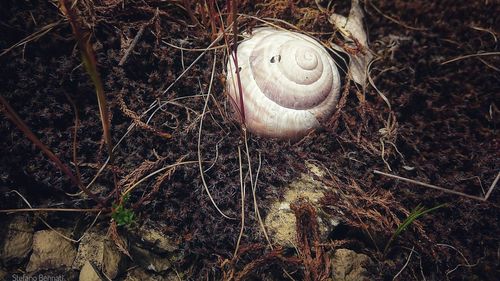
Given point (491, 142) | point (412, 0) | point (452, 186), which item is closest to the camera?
point (452, 186)

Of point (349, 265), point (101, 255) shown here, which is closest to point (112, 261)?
point (101, 255)

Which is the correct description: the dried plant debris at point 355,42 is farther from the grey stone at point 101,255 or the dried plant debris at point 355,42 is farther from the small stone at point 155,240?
the grey stone at point 101,255

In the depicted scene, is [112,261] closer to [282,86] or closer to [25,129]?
[25,129]

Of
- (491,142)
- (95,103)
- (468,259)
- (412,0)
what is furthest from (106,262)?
(412,0)

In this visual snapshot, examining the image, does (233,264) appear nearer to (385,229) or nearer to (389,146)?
(385,229)

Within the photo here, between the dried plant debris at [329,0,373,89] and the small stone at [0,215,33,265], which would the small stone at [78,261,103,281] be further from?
the dried plant debris at [329,0,373,89]
